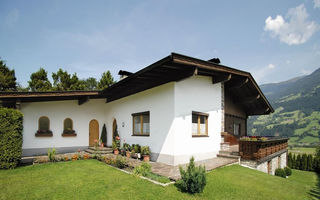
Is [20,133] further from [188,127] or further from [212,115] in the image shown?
[212,115]

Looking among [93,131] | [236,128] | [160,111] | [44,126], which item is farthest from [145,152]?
[236,128]

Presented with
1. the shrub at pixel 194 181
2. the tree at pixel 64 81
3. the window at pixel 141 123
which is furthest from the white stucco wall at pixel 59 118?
the shrub at pixel 194 181

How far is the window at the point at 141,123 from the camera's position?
34.2 ft

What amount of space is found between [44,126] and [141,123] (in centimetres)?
690

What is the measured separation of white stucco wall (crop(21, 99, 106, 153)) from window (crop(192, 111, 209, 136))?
8.31m

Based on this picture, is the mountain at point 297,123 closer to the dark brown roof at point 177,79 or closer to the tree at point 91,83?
the tree at point 91,83

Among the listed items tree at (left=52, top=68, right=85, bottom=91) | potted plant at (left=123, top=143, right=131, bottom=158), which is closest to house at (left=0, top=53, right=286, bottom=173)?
potted plant at (left=123, top=143, right=131, bottom=158)

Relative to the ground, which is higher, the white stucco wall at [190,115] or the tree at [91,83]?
the tree at [91,83]

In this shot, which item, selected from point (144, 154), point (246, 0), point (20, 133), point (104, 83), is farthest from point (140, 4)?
point (104, 83)

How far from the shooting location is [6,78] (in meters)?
20.7

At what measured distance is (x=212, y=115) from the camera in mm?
10586

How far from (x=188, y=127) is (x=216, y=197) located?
12.9 ft

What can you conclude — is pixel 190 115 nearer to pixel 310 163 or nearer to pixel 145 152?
pixel 145 152

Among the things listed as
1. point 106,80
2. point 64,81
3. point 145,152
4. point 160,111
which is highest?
point 106,80
